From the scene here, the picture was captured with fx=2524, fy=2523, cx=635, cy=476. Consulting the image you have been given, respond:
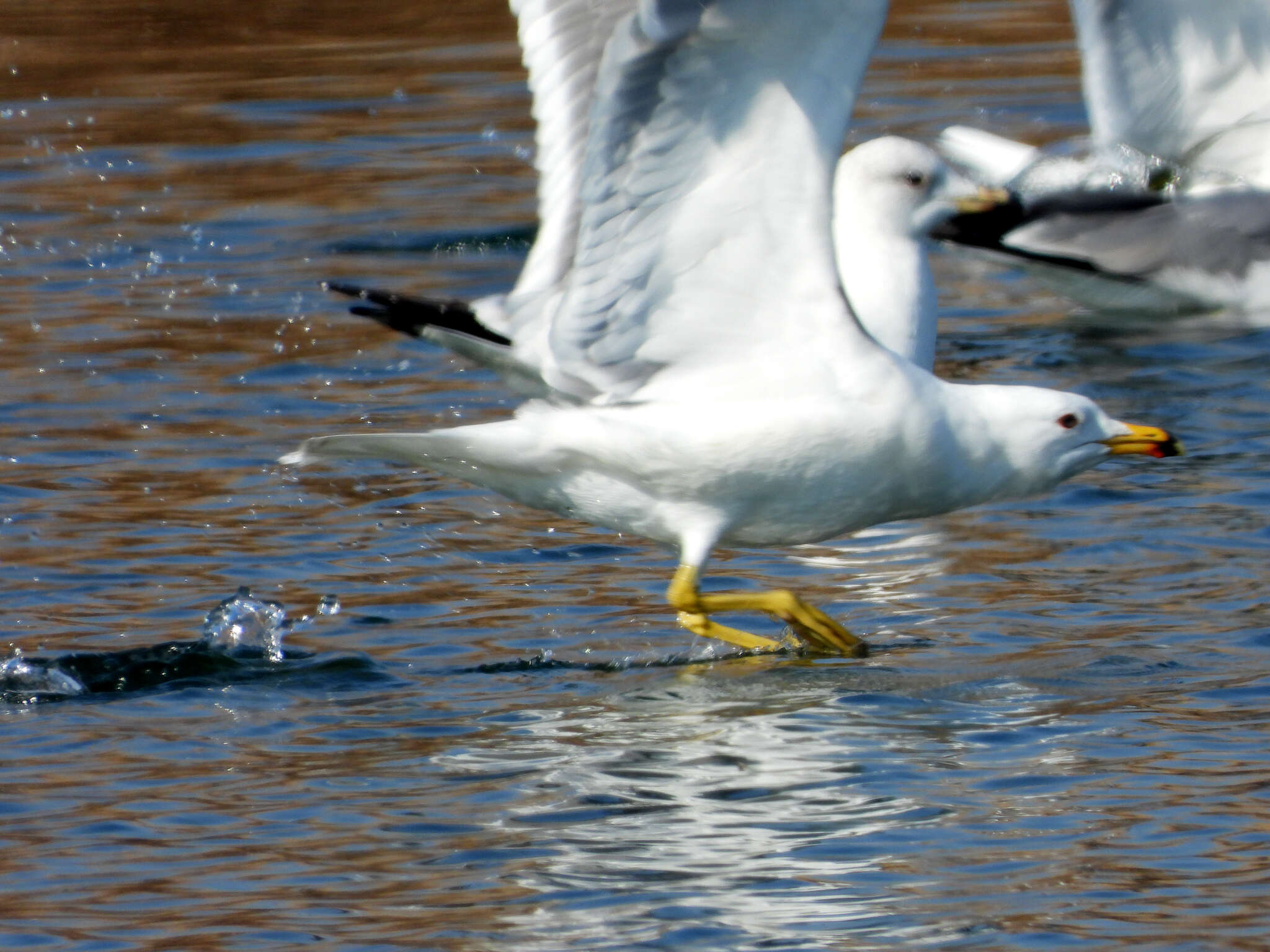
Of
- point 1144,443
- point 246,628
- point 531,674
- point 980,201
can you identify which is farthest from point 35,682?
point 980,201

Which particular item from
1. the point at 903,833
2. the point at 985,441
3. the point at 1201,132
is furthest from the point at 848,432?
the point at 1201,132

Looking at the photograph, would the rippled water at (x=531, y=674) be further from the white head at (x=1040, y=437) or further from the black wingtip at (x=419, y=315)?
the black wingtip at (x=419, y=315)

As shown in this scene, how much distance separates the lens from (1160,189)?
32.1ft

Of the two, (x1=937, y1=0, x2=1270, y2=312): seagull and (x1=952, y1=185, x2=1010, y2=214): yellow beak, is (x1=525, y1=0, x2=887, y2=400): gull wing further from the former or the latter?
(x1=937, y1=0, x2=1270, y2=312): seagull

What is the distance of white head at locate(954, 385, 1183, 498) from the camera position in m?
5.88

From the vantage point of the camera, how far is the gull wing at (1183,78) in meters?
9.03

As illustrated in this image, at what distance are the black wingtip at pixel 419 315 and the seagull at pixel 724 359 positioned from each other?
0.27ft

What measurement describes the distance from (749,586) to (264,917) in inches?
105

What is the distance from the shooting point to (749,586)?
22.1 feet

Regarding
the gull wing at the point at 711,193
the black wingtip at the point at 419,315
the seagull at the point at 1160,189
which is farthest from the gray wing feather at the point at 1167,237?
the gull wing at the point at 711,193

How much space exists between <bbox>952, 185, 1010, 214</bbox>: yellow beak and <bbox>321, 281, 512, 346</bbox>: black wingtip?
2095mm

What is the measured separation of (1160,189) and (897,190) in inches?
96.8

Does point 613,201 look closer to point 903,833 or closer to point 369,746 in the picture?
point 369,746

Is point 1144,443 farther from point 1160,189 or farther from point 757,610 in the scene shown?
point 1160,189
